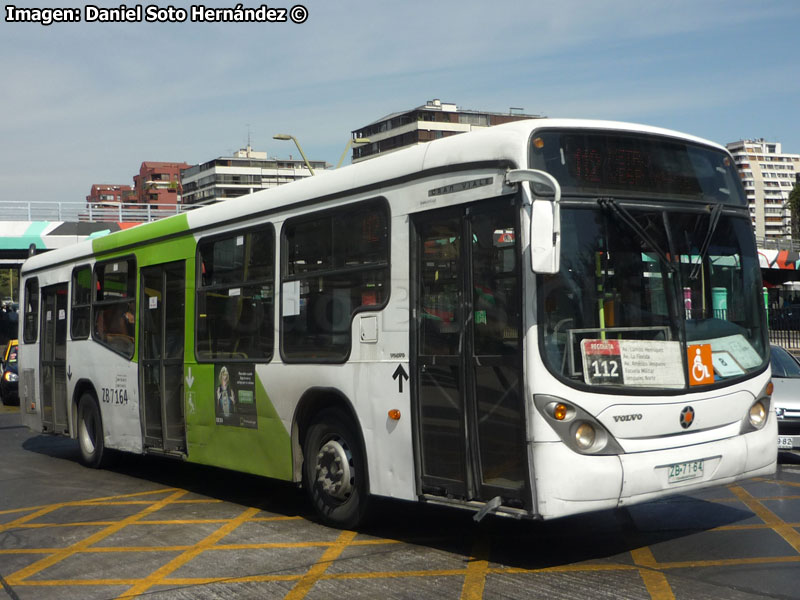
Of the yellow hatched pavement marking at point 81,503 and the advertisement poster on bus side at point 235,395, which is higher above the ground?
the advertisement poster on bus side at point 235,395

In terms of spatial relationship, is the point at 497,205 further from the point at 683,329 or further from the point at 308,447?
the point at 308,447

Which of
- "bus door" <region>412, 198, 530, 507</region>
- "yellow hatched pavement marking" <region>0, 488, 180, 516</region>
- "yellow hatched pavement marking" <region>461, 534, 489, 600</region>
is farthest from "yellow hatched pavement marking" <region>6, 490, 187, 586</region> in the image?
"yellow hatched pavement marking" <region>461, 534, 489, 600</region>

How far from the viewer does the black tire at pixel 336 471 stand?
8016mm

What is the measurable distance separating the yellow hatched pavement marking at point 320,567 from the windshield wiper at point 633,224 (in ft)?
10.2

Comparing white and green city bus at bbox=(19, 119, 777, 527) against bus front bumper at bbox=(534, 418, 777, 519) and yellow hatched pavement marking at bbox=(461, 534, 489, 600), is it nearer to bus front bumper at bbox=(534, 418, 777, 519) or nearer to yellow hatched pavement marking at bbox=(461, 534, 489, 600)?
bus front bumper at bbox=(534, 418, 777, 519)

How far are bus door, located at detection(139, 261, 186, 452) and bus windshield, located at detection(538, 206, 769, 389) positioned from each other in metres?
5.36

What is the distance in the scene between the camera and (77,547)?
809cm

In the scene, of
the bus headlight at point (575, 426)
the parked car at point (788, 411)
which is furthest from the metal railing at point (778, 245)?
the bus headlight at point (575, 426)

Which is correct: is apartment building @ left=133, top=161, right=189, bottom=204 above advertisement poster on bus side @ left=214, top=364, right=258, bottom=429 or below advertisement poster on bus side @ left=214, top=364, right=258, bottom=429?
above

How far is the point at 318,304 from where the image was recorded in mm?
8492

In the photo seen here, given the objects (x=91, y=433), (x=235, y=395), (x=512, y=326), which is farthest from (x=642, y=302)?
(x=91, y=433)

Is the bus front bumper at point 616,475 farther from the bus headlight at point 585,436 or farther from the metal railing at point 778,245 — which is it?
the metal railing at point 778,245

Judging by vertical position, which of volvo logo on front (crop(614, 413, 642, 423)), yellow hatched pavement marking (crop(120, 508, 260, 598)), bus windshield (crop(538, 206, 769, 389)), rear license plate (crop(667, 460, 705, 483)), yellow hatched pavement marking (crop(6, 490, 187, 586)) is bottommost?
yellow hatched pavement marking (crop(6, 490, 187, 586))

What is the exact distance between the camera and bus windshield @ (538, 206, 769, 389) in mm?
6473
